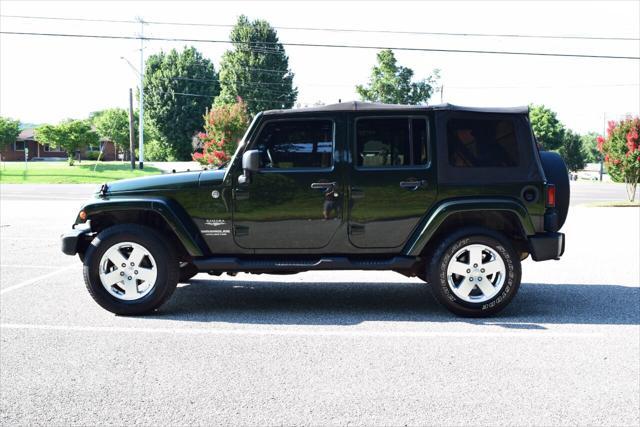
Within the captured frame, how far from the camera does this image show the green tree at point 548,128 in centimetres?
8500

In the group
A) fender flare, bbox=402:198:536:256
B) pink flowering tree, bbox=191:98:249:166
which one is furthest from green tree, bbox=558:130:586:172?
fender flare, bbox=402:198:536:256

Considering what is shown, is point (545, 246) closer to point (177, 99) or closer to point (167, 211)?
point (167, 211)

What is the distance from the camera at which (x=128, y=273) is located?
19.7ft

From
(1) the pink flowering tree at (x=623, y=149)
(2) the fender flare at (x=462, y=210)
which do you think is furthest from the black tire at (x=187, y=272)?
(1) the pink flowering tree at (x=623, y=149)

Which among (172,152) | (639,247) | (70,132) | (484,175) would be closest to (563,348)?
(484,175)

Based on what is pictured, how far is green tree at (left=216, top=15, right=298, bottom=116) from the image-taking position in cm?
6931

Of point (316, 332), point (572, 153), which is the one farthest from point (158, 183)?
point (572, 153)

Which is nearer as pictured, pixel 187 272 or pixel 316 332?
pixel 316 332

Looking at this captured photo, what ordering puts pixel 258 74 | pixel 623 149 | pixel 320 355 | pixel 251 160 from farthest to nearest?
1. pixel 258 74
2. pixel 623 149
3. pixel 251 160
4. pixel 320 355

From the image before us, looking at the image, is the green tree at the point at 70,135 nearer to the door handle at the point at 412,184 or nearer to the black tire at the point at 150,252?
the black tire at the point at 150,252

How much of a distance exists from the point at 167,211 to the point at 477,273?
3.03 m

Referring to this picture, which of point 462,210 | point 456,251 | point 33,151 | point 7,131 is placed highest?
point 7,131

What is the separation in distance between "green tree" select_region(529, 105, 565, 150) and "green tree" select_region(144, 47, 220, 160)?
44.5m

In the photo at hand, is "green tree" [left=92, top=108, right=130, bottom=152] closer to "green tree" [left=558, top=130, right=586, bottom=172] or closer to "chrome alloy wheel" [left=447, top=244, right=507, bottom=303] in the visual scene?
"green tree" [left=558, top=130, right=586, bottom=172]
